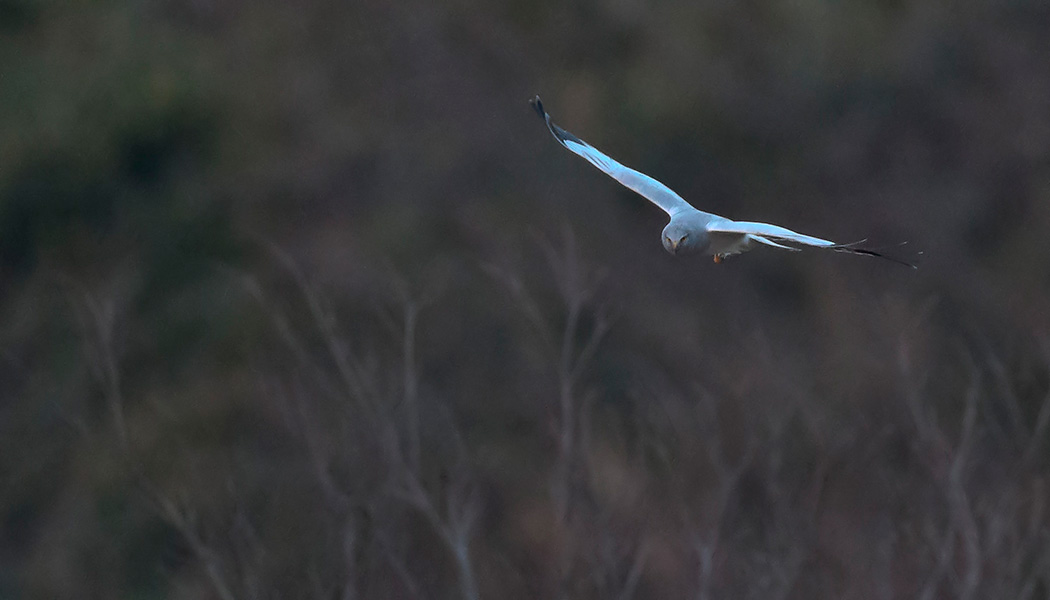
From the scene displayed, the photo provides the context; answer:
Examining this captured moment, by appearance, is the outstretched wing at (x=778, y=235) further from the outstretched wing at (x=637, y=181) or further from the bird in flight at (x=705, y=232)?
the outstretched wing at (x=637, y=181)

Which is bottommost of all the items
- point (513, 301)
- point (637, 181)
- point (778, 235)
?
point (778, 235)

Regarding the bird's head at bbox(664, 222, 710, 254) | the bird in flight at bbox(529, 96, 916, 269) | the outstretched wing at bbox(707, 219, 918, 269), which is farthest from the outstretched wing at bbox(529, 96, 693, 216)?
the outstretched wing at bbox(707, 219, 918, 269)

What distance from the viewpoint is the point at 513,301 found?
47.7 feet

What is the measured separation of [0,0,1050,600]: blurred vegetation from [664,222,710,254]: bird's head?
271cm

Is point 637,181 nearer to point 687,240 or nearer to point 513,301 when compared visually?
point 687,240

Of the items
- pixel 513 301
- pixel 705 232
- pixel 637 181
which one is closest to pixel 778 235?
pixel 705 232

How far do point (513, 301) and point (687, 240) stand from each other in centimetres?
960

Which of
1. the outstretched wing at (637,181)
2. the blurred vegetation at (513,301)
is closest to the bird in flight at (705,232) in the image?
the outstretched wing at (637,181)

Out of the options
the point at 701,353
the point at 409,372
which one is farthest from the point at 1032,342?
the point at 409,372

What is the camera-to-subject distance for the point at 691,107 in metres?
16.8

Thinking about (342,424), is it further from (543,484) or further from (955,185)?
(955,185)

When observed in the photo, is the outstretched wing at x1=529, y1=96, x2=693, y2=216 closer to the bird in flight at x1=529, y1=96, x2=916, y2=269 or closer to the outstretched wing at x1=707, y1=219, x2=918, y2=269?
the bird in flight at x1=529, y1=96, x2=916, y2=269

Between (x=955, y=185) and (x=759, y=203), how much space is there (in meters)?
2.51

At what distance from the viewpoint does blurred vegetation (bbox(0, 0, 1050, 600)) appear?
30.7 ft
